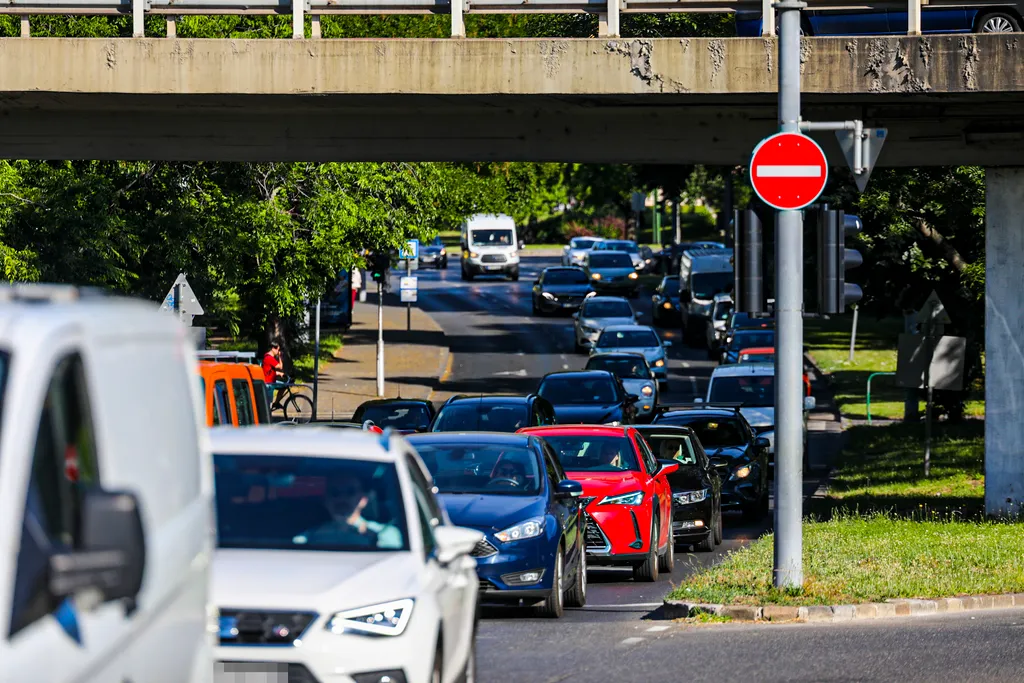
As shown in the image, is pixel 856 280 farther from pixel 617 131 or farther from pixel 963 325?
pixel 617 131

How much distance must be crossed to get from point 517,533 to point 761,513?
1229cm

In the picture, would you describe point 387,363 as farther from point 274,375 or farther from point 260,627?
point 260,627

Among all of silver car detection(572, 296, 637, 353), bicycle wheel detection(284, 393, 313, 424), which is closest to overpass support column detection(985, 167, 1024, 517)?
bicycle wheel detection(284, 393, 313, 424)

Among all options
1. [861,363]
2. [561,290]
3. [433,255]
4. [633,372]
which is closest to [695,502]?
[633,372]

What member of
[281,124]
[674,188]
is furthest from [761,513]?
[674,188]

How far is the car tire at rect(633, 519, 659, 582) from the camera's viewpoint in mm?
17250

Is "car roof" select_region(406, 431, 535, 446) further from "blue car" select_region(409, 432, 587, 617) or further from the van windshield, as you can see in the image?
the van windshield

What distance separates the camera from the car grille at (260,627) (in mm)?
7250

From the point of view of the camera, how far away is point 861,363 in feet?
164

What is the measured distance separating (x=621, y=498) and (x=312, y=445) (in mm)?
8876

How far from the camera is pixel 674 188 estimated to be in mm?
76812

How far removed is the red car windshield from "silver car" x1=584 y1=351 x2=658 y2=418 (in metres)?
18.9

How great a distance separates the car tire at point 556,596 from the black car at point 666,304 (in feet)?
153

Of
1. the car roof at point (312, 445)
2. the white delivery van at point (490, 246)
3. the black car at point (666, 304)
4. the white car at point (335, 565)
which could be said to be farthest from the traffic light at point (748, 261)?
the white delivery van at point (490, 246)
